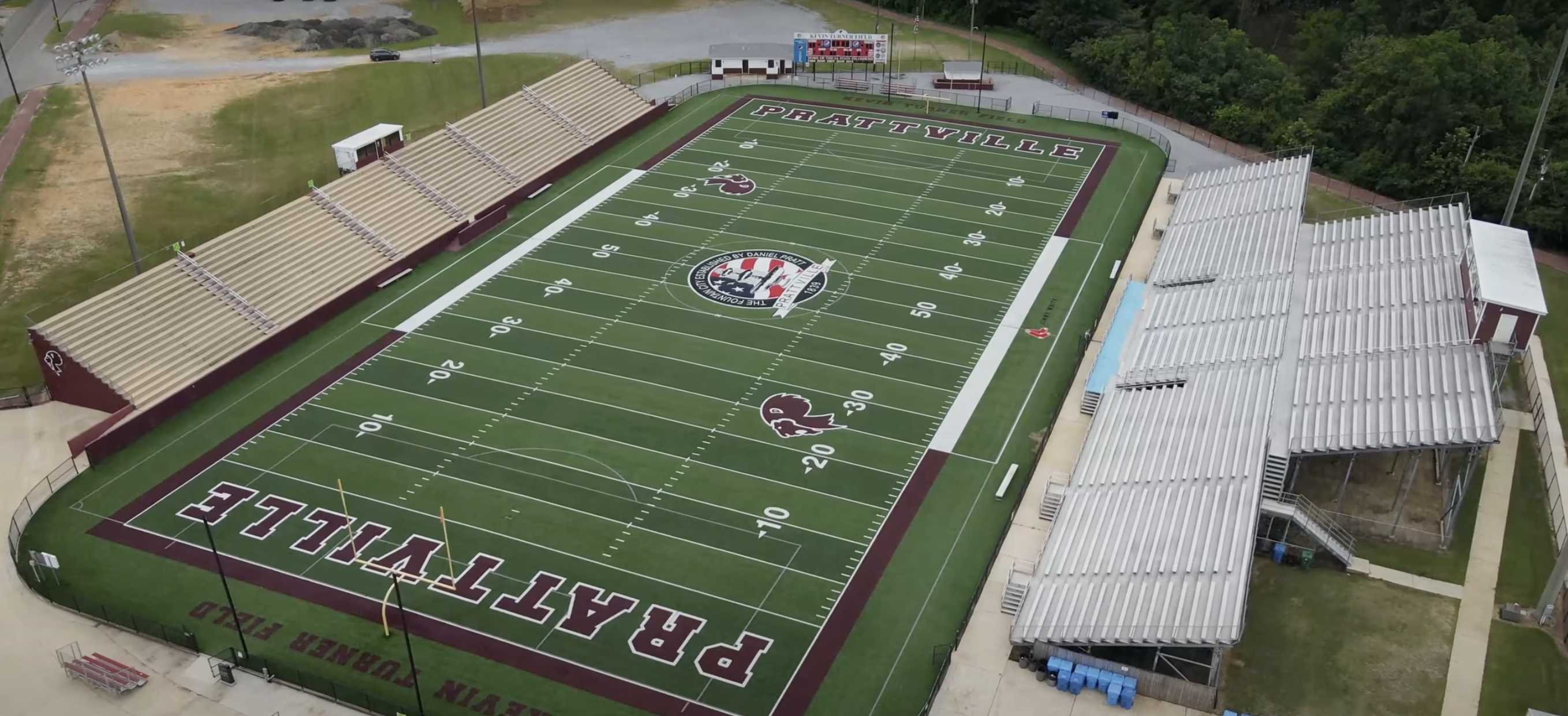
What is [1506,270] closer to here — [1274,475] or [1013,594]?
[1274,475]

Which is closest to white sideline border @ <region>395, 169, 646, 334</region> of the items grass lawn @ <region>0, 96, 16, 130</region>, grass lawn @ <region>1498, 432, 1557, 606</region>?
grass lawn @ <region>0, 96, 16, 130</region>

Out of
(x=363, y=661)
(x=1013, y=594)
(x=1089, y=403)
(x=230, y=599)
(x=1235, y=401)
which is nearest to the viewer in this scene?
(x=230, y=599)

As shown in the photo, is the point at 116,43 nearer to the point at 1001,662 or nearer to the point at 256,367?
the point at 256,367

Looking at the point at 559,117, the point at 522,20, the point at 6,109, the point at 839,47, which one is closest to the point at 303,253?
the point at 559,117

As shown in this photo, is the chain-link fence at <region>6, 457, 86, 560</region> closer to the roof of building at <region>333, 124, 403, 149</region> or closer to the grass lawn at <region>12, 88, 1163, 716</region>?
the grass lawn at <region>12, 88, 1163, 716</region>

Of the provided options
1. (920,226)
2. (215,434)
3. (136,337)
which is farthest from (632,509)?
(920,226)

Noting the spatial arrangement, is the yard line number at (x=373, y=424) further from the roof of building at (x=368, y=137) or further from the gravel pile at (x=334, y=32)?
the gravel pile at (x=334, y=32)
